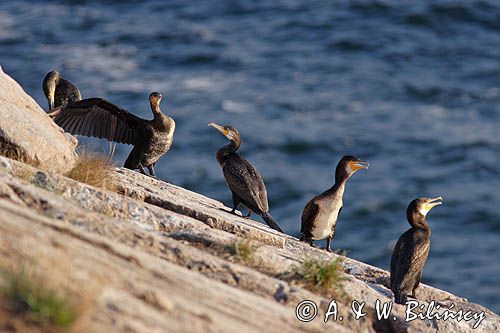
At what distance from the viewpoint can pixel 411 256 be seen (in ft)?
29.7

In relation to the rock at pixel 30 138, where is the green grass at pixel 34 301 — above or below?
above

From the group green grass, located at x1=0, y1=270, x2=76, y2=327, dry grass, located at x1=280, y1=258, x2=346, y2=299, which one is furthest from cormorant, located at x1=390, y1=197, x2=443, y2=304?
green grass, located at x1=0, y1=270, x2=76, y2=327

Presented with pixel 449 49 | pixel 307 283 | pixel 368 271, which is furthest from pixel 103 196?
pixel 449 49

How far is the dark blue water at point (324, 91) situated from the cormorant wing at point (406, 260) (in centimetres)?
1018

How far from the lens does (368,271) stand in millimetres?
9531

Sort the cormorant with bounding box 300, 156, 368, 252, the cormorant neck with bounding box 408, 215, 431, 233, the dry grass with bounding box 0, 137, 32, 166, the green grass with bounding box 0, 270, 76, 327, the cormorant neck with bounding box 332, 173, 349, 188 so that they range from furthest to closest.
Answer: the cormorant neck with bounding box 332, 173, 349, 188 < the cormorant with bounding box 300, 156, 368, 252 < the cormorant neck with bounding box 408, 215, 431, 233 < the dry grass with bounding box 0, 137, 32, 166 < the green grass with bounding box 0, 270, 76, 327

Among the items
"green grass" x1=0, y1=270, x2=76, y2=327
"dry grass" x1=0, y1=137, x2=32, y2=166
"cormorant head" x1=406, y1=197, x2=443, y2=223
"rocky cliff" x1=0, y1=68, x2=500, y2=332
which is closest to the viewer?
"green grass" x1=0, y1=270, x2=76, y2=327

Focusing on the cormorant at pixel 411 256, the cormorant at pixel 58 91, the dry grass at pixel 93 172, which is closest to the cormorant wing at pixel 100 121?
the cormorant at pixel 58 91

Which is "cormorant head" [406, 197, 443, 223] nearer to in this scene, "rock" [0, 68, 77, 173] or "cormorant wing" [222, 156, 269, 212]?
"cormorant wing" [222, 156, 269, 212]

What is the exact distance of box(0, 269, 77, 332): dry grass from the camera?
16.9ft

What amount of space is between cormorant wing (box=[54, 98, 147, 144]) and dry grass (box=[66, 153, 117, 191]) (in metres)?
3.31

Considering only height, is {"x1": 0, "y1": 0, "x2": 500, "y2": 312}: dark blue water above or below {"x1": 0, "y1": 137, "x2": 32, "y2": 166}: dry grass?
below

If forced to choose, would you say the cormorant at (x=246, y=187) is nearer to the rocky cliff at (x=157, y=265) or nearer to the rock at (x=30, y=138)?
the rocky cliff at (x=157, y=265)

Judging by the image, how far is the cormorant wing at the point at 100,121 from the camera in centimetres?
1239
